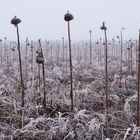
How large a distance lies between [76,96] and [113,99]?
2.19 feet

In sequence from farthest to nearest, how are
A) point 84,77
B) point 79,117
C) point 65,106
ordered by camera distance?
point 84,77, point 65,106, point 79,117

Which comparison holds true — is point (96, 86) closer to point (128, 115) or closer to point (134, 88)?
point (134, 88)

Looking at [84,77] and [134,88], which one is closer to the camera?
[134,88]

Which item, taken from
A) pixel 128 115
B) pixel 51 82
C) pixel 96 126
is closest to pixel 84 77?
pixel 51 82

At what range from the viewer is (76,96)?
5.86m

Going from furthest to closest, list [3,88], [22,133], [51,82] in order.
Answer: [51,82], [3,88], [22,133]

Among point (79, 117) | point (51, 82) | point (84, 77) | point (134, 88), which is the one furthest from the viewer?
point (84, 77)

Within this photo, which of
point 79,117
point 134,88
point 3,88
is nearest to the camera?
point 79,117

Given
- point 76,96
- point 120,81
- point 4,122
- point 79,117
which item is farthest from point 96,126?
point 120,81

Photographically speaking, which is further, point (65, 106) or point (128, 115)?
point (65, 106)

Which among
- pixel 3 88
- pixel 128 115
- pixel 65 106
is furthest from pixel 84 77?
pixel 128 115

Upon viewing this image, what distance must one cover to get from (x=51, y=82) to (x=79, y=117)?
3.44 m

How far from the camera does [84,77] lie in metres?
9.29

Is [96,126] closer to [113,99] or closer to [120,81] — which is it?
[113,99]
